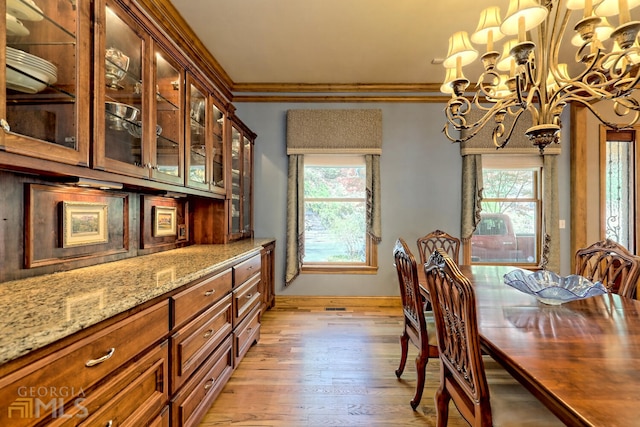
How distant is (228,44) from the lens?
9.73ft

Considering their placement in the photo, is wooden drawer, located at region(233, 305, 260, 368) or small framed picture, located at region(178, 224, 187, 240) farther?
small framed picture, located at region(178, 224, 187, 240)

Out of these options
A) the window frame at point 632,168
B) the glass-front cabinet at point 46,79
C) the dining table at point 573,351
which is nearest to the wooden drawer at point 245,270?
the glass-front cabinet at point 46,79

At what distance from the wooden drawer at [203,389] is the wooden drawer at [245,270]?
414 mm

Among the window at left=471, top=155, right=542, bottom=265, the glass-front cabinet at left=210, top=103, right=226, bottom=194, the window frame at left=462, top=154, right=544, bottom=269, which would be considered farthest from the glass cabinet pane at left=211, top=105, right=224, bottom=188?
the window at left=471, top=155, right=542, bottom=265

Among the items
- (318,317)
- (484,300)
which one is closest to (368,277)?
(318,317)

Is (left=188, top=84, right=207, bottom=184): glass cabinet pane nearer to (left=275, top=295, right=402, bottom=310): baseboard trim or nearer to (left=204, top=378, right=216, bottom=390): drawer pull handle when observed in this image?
(left=204, top=378, right=216, bottom=390): drawer pull handle

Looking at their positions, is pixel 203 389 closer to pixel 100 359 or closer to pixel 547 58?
pixel 100 359

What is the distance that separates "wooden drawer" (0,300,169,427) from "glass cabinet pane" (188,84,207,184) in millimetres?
1333

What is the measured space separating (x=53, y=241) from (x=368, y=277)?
3.21 meters

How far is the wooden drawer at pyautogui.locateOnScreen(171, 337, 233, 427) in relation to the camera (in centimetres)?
146

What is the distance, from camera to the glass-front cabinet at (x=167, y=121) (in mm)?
1820

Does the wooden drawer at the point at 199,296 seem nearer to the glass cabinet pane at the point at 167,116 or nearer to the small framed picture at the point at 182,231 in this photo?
the glass cabinet pane at the point at 167,116

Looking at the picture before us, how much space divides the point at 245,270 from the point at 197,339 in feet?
2.75

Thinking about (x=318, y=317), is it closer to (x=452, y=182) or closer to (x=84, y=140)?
(x=452, y=182)
